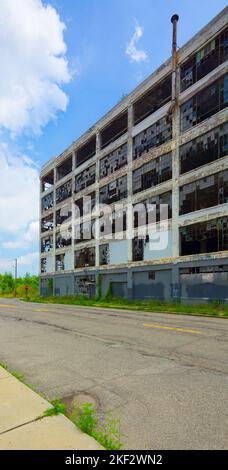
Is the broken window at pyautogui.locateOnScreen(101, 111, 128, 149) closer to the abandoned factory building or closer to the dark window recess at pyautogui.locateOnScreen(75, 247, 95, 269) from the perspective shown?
the abandoned factory building

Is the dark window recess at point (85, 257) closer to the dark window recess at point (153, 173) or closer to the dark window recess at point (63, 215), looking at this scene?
the dark window recess at point (63, 215)

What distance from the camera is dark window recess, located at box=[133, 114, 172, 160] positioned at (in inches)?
1100

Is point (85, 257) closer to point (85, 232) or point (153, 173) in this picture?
point (85, 232)

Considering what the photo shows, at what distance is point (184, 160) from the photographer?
25953 millimetres

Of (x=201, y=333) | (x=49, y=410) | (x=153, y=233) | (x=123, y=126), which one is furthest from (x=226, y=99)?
(x=49, y=410)

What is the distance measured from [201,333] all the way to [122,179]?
80.1ft

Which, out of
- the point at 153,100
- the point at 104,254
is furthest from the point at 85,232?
the point at 153,100

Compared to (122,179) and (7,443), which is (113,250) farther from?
(7,443)

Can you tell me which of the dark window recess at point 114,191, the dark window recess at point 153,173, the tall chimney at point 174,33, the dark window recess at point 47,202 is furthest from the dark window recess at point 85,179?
the tall chimney at point 174,33

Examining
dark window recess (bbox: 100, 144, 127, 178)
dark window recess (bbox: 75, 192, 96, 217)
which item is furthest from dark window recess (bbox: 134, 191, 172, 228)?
dark window recess (bbox: 75, 192, 96, 217)

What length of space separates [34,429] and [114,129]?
122ft

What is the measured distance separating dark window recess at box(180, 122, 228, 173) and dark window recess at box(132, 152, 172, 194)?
1696mm

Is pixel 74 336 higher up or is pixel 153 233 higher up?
pixel 153 233

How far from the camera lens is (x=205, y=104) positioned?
2456 cm
